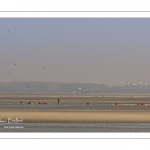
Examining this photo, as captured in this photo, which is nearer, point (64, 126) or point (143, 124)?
point (64, 126)
